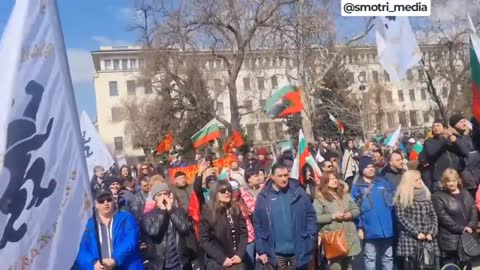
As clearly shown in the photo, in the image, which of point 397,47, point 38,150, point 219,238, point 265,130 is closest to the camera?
point 38,150

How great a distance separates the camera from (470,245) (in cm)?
630

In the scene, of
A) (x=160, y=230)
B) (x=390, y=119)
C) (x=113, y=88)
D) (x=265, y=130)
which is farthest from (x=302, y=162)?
(x=113, y=88)

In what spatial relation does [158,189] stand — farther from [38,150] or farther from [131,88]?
[131,88]

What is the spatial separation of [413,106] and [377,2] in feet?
239

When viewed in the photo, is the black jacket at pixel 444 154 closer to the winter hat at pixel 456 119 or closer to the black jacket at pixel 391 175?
the winter hat at pixel 456 119

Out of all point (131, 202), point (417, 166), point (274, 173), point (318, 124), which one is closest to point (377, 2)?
point (417, 166)

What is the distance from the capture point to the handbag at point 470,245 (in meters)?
6.28

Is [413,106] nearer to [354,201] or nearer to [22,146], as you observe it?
[354,201]

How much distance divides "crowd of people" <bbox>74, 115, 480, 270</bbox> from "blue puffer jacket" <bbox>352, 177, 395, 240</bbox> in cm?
1

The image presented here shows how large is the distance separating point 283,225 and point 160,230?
3.94 ft

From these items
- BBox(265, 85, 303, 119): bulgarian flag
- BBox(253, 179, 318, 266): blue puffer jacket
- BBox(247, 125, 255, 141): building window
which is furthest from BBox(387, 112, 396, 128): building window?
BBox(253, 179, 318, 266): blue puffer jacket

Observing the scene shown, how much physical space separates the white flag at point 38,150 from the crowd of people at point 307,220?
2133mm

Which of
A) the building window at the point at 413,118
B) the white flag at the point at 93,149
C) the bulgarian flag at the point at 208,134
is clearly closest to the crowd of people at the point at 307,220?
the white flag at the point at 93,149

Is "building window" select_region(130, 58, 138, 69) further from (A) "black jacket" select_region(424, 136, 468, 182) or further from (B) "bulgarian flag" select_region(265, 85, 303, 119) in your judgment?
(A) "black jacket" select_region(424, 136, 468, 182)
